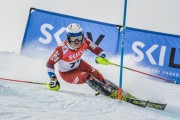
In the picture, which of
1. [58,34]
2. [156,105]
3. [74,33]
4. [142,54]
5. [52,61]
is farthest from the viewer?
[58,34]

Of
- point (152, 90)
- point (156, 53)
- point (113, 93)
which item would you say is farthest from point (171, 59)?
point (113, 93)

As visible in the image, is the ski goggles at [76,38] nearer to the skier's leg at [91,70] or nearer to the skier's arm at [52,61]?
the skier's arm at [52,61]

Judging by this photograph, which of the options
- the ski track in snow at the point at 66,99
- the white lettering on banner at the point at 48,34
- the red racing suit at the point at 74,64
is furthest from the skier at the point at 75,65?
the white lettering on banner at the point at 48,34

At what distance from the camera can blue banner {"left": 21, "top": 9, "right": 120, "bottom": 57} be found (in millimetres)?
7895

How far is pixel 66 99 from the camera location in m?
4.49

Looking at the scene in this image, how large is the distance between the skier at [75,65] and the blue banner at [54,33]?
1335mm

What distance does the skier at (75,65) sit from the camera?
6023 millimetres

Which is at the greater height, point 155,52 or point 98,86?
point 155,52

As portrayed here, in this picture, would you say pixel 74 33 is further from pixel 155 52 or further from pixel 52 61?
pixel 155 52

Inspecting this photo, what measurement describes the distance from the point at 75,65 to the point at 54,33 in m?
1.80

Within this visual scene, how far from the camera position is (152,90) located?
7.13 meters

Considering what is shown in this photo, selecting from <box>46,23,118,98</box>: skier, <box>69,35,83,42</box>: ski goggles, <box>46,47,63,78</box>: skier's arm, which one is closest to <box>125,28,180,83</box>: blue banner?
<box>46,23,118,98</box>: skier

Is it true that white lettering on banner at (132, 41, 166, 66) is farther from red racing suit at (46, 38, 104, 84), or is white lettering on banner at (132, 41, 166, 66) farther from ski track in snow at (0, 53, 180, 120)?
red racing suit at (46, 38, 104, 84)

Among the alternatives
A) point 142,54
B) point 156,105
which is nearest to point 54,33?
point 142,54
